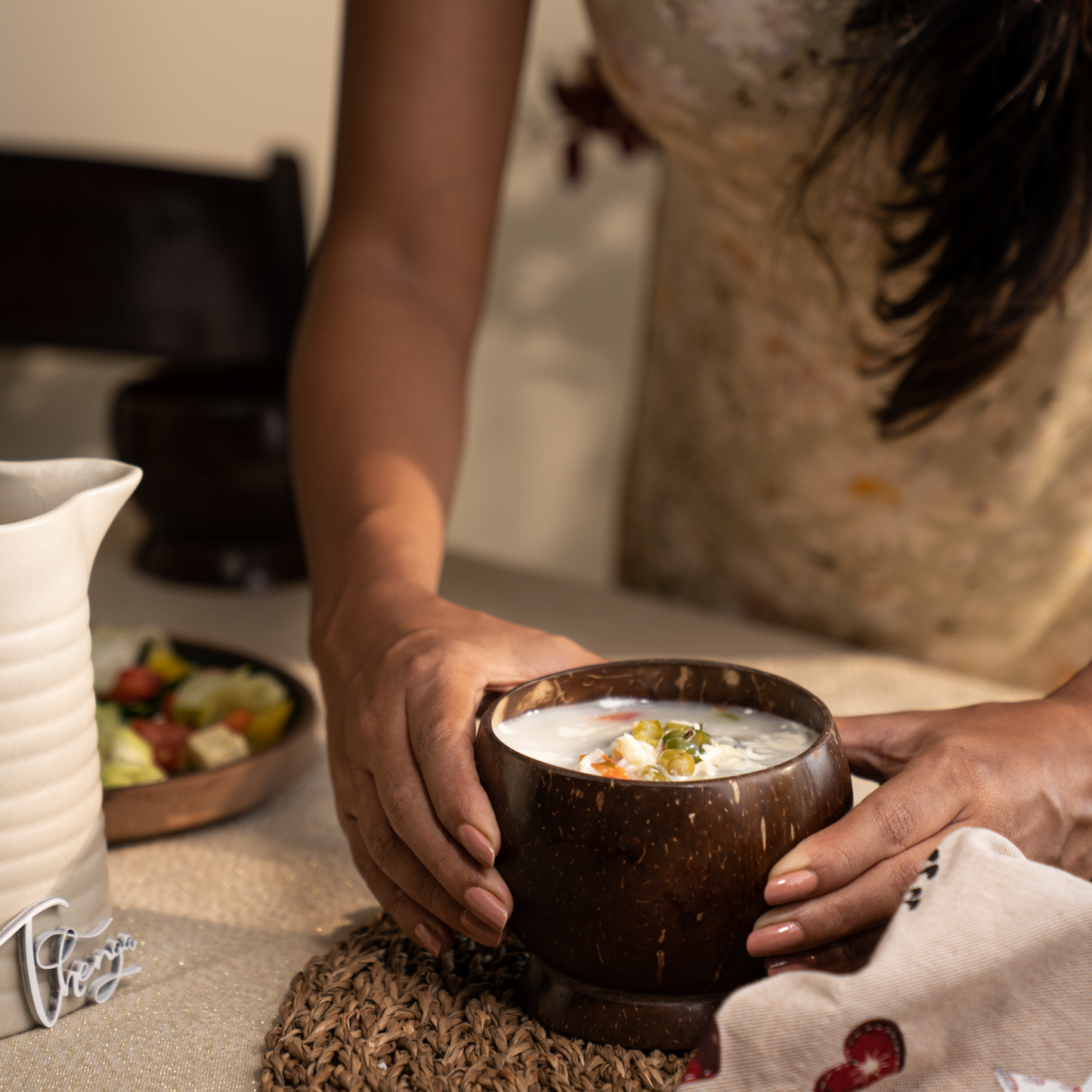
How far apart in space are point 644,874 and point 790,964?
0.08m

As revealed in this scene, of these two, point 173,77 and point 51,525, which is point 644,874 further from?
point 173,77

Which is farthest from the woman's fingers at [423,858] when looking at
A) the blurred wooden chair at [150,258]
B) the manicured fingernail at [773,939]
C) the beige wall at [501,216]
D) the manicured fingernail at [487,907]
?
the beige wall at [501,216]

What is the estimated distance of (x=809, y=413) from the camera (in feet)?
3.73

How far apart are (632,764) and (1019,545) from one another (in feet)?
2.59

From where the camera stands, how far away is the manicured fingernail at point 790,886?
443mm

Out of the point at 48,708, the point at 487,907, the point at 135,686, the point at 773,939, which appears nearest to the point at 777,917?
the point at 773,939

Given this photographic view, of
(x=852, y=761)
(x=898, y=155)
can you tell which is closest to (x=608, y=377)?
(x=898, y=155)

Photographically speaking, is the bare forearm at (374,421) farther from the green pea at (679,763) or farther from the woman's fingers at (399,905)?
the green pea at (679,763)

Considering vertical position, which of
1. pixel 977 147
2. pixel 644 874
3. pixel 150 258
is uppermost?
pixel 977 147

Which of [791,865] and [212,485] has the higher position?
[791,865]

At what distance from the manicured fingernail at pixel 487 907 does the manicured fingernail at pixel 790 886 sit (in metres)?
0.11

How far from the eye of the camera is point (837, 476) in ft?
3.79

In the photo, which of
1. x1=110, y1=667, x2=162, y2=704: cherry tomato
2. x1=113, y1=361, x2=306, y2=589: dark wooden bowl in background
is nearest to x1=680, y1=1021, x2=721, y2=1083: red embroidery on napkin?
x1=110, y1=667, x2=162, y2=704: cherry tomato

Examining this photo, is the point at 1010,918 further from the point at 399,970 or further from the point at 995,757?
the point at 399,970
